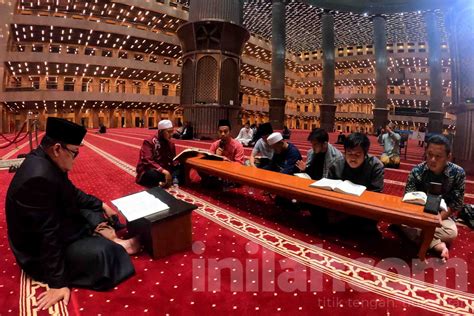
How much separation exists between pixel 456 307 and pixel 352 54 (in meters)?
43.9

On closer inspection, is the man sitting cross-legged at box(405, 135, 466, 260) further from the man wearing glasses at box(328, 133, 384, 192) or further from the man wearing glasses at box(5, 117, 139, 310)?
the man wearing glasses at box(5, 117, 139, 310)

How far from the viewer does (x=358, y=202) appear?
6.47ft

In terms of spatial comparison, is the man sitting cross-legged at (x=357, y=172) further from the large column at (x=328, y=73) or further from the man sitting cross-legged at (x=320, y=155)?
the large column at (x=328, y=73)

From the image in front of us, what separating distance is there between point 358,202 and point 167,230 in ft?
4.33

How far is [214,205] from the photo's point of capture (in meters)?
3.21

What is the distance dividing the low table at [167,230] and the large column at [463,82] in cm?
556

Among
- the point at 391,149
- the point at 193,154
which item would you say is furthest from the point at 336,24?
the point at 193,154

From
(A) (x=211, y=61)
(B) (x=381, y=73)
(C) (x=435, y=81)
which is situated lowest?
(A) (x=211, y=61)

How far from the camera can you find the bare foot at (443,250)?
2.00 m

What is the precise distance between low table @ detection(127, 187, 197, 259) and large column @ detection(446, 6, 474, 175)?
18.2 feet

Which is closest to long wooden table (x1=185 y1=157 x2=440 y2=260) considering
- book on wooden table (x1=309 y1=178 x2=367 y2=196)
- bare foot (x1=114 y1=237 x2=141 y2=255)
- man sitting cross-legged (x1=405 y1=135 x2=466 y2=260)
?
book on wooden table (x1=309 y1=178 x2=367 y2=196)

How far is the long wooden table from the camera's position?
1784 millimetres

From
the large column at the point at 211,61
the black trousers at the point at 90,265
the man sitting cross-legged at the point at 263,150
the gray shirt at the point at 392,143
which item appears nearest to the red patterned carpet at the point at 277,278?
the black trousers at the point at 90,265

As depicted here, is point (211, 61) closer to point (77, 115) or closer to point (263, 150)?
point (263, 150)
